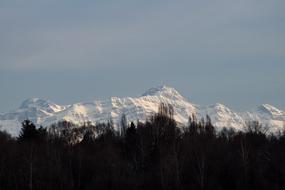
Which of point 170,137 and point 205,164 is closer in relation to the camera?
point 205,164

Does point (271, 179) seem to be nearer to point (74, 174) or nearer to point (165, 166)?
point (165, 166)

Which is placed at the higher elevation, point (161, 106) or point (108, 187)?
point (161, 106)

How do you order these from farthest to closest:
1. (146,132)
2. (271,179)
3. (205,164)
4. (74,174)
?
(146,132), (74,174), (205,164), (271,179)

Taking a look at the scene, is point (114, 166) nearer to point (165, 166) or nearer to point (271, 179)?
point (165, 166)

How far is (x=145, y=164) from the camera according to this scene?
8350cm

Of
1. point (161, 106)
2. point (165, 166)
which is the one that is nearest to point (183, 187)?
point (165, 166)

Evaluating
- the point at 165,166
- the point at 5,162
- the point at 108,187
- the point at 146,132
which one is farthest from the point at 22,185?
the point at 146,132

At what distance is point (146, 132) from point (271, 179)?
2818cm

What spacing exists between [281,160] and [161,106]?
40.8 meters

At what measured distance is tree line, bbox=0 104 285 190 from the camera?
70062 mm

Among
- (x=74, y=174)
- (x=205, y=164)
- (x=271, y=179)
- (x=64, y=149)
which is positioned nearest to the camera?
(x=271, y=179)

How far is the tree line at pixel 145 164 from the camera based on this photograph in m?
70.1

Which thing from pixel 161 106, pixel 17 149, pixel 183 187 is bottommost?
pixel 183 187

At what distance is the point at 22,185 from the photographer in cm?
7388
